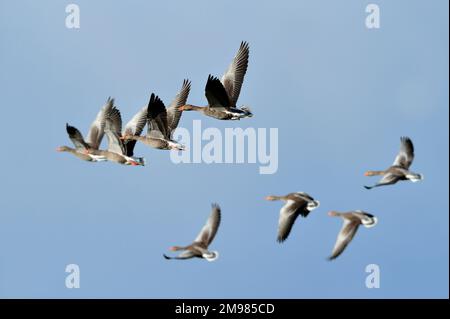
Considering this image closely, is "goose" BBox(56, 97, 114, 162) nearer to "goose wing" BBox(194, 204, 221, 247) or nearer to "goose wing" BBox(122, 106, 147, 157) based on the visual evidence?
"goose wing" BBox(122, 106, 147, 157)

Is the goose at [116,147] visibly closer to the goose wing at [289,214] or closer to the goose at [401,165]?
the goose wing at [289,214]

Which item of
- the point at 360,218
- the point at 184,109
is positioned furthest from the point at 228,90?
Result: the point at 360,218

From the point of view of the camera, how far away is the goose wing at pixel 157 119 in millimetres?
26594

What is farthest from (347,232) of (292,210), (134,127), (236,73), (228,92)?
(134,127)

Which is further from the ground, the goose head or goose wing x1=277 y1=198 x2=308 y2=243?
goose wing x1=277 y1=198 x2=308 y2=243

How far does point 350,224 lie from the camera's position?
82.6 ft

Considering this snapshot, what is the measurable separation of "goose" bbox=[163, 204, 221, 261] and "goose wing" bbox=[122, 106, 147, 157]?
9.23ft

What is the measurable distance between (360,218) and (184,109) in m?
6.41

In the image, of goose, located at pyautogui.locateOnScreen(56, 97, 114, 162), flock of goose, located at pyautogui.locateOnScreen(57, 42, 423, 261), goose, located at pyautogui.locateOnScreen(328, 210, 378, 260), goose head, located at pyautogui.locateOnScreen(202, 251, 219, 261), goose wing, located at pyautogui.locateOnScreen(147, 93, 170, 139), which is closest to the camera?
goose, located at pyautogui.locateOnScreen(328, 210, 378, 260)

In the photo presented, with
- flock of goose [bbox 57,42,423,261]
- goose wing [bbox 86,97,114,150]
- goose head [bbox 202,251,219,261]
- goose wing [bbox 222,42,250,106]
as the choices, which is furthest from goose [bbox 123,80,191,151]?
goose head [bbox 202,251,219,261]

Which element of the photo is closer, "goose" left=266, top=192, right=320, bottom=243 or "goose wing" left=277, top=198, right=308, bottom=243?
"goose" left=266, top=192, right=320, bottom=243

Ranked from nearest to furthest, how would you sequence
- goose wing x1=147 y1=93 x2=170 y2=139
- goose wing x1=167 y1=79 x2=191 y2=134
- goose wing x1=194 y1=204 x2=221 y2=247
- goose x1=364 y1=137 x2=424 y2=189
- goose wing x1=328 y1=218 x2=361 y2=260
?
1. goose wing x1=328 y1=218 x2=361 y2=260
2. goose wing x1=194 y1=204 x2=221 y2=247
3. goose wing x1=147 y1=93 x2=170 y2=139
4. goose x1=364 y1=137 x2=424 y2=189
5. goose wing x1=167 y1=79 x2=191 y2=134

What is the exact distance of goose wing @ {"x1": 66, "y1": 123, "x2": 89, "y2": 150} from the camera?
26.6 m

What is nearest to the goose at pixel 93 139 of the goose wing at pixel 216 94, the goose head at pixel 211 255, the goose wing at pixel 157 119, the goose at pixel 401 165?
the goose wing at pixel 157 119
